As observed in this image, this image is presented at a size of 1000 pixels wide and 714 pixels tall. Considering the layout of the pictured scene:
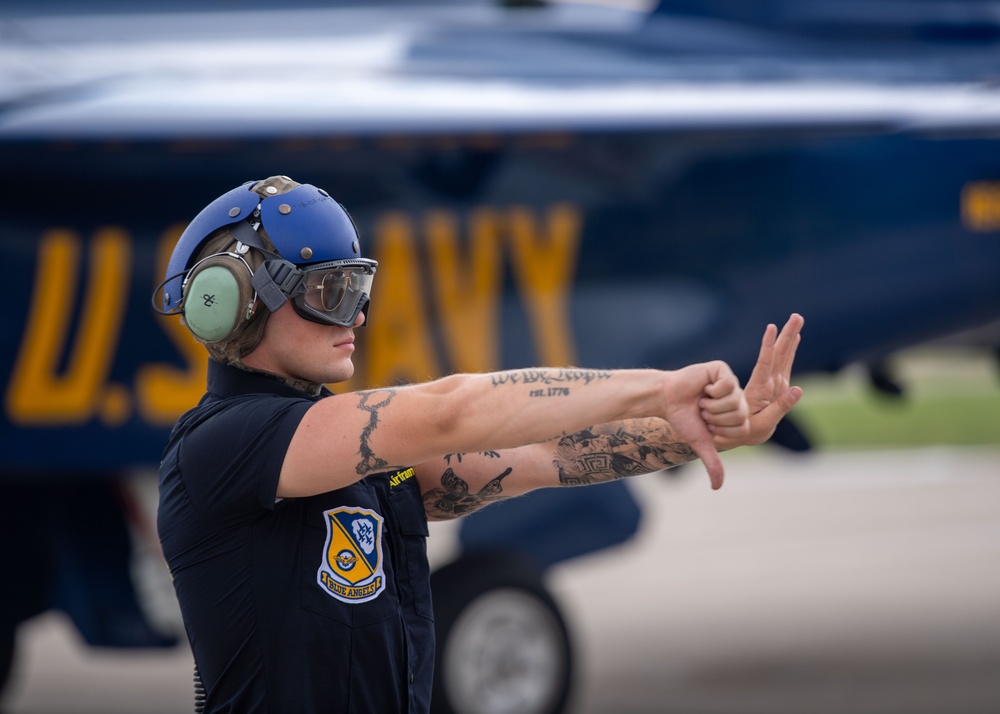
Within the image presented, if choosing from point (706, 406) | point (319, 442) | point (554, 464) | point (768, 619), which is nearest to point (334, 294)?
point (319, 442)

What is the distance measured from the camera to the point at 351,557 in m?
2.66

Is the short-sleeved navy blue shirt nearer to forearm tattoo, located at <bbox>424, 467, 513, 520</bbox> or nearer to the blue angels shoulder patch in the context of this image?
the blue angels shoulder patch

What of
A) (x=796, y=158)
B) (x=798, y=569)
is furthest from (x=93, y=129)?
(x=798, y=569)

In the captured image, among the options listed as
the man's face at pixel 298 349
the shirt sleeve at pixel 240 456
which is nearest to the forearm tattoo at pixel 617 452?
the man's face at pixel 298 349

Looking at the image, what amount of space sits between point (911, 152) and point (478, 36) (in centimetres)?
276

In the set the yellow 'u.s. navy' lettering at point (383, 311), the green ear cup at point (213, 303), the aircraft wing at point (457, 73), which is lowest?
the green ear cup at point (213, 303)

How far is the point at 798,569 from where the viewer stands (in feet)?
41.1

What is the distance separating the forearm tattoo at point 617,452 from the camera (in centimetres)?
287

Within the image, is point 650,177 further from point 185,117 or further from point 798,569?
point 798,569

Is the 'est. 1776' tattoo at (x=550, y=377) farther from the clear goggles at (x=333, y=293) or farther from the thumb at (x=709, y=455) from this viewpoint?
the clear goggles at (x=333, y=293)

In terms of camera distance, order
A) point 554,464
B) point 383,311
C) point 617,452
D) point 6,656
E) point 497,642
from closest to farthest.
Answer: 1. point 617,452
2. point 554,464
3. point 383,311
4. point 497,642
5. point 6,656

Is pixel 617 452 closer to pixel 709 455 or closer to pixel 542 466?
pixel 542 466

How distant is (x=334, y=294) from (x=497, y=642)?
4.52 m

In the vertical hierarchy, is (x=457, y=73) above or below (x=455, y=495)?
above
